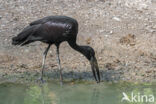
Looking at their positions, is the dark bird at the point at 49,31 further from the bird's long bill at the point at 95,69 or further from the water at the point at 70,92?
the water at the point at 70,92

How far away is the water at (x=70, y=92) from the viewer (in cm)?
850

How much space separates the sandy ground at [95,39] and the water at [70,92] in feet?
1.37

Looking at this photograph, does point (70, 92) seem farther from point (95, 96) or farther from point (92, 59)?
point (92, 59)

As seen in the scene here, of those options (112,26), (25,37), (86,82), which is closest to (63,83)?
(86,82)

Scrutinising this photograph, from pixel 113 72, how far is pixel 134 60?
2.48 ft

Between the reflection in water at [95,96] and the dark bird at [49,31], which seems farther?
the dark bird at [49,31]

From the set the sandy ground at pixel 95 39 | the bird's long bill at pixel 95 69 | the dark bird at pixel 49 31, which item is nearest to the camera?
the dark bird at pixel 49 31

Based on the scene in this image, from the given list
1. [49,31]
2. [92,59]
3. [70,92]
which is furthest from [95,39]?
[70,92]

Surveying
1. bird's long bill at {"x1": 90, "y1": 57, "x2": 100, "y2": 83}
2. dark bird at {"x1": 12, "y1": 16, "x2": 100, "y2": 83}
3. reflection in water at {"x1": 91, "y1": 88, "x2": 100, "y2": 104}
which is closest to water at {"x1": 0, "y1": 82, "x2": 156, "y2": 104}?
reflection in water at {"x1": 91, "y1": 88, "x2": 100, "y2": 104}

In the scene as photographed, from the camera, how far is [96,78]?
32.0 feet

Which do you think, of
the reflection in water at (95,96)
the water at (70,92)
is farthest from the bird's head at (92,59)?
the reflection in water at (95,96)

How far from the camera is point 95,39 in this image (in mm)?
11414

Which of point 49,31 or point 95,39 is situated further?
point 95,39

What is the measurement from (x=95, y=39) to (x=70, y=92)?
103 inches
